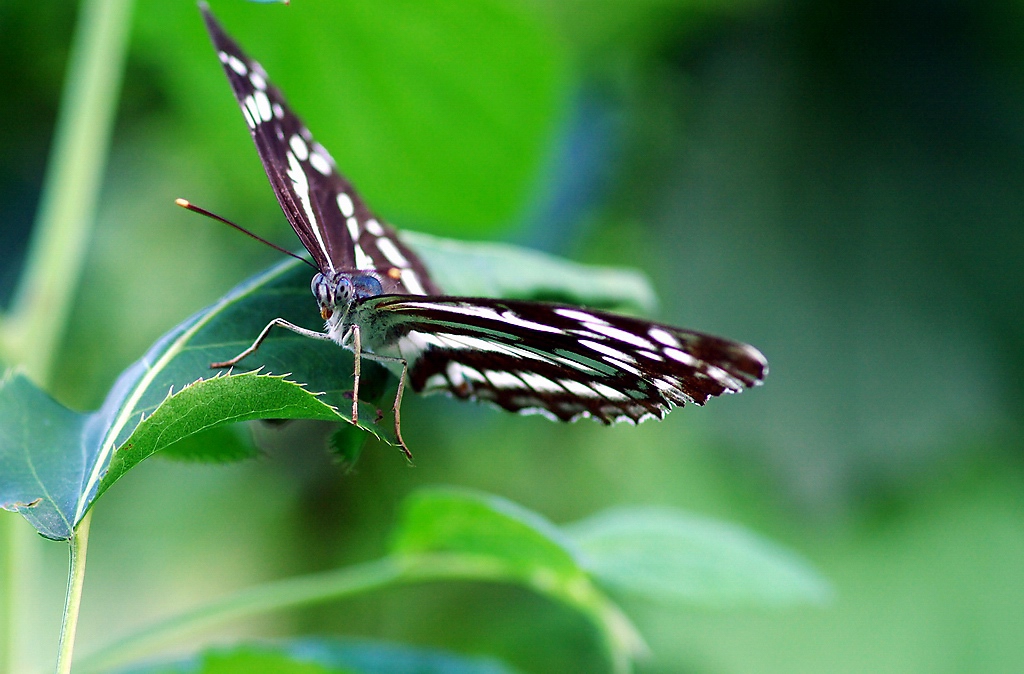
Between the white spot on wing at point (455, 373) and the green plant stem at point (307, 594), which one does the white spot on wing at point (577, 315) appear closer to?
the white spot on wing at point (455, 373)

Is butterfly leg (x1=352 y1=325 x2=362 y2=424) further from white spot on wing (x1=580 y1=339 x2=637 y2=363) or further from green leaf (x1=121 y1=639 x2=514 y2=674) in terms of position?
green leaf (x1=121 y1=639 x2=514 y2=674)

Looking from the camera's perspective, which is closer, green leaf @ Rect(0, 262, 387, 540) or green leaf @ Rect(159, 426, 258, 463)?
green leaf @ Rect(0, 262, 387, 540)

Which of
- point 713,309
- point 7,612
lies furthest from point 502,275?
point 713,309

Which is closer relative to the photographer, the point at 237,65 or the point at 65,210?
the point at 237,65

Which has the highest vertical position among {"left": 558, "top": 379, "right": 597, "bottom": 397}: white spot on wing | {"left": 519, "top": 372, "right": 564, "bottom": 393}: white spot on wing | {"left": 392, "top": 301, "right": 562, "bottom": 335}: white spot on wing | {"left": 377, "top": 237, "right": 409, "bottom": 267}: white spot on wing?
{"left": 377, "top": 237, "right": 409, "bottom": 267}: white spot on wing

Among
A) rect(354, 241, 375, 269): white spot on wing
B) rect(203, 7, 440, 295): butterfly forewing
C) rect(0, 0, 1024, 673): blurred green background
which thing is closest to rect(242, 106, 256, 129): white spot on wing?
rect(203, 7, 440, 295): butterfly forewing

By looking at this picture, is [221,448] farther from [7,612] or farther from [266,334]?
[7,612]
